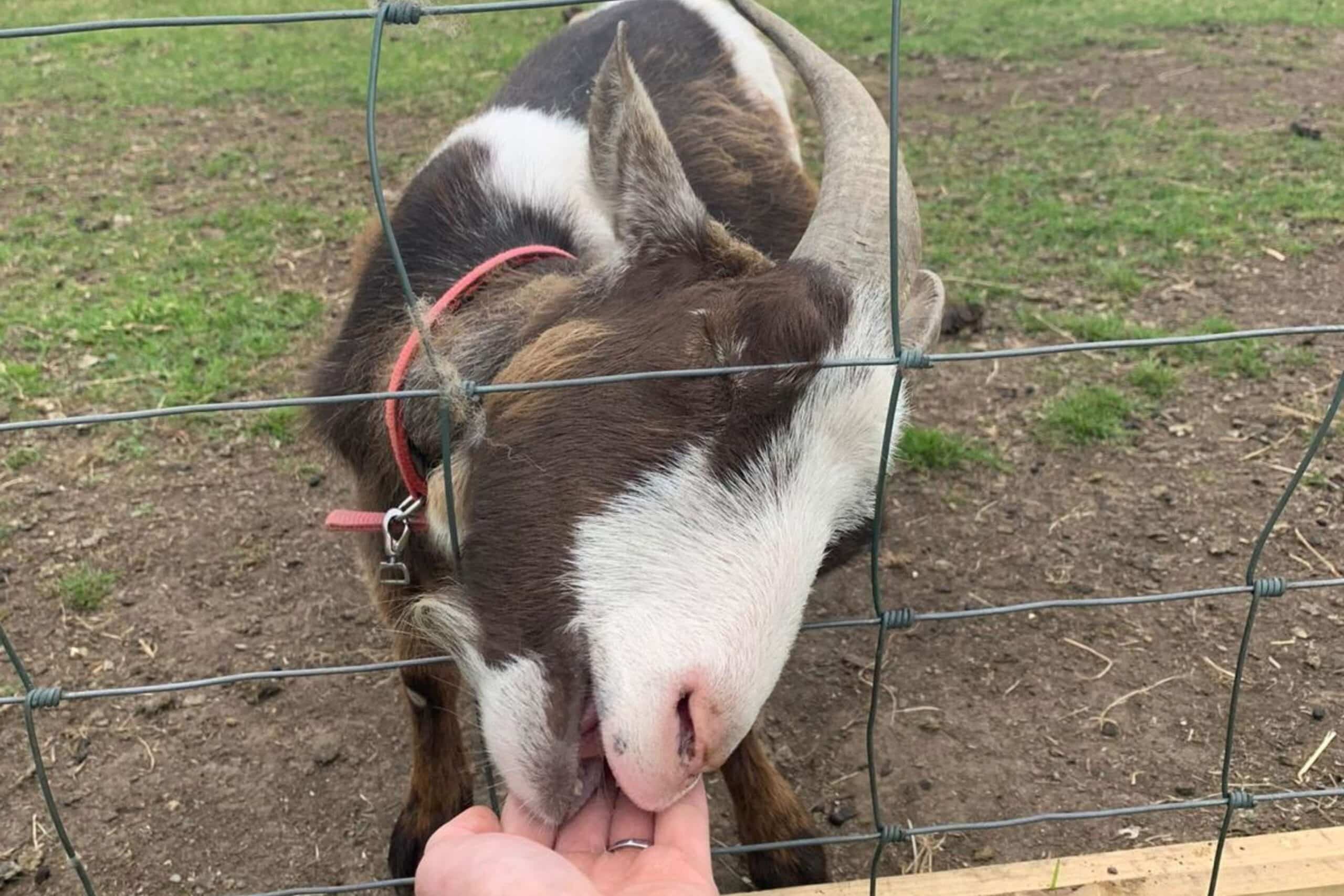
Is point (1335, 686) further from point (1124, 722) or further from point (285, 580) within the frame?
point (285, 580)

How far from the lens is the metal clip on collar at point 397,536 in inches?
83.9

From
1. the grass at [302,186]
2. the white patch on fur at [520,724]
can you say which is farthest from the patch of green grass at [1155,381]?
the white patch on fur at [520,724]

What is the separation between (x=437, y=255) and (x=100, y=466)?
202cm

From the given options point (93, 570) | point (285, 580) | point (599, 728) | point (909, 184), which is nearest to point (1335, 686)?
point (909, 184)

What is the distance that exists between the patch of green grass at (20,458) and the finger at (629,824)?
10.8ft

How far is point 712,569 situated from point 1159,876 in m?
1.20

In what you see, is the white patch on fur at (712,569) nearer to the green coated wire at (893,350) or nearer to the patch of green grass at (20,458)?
the green coated wire at (893,350)

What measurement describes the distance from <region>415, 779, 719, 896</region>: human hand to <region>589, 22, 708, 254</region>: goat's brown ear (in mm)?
982

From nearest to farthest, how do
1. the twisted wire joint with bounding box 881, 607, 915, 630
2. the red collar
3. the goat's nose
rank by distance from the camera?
1. the goat's nose
2. the twisted wire joint with bounding box 881, 607, 915, 630
3. the red collar

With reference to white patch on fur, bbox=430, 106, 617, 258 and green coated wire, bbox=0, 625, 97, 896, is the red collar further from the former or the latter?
green coated wire, bbox=0, 625, 97, 896

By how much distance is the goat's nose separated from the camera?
1.58 metres

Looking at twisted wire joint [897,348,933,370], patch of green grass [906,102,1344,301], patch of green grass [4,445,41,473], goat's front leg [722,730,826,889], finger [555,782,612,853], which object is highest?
twisted wire joint [897,348,933,370]

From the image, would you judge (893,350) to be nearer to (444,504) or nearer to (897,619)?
(897,619)

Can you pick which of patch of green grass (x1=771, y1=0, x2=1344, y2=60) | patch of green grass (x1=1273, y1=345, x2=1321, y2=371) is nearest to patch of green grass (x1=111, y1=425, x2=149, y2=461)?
patch of green grass (x1=1273, y1=345, x2=1321, y2=371)
